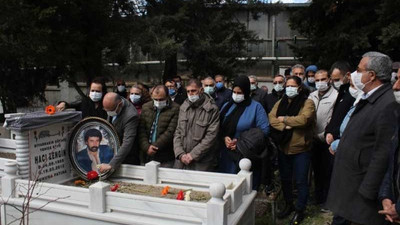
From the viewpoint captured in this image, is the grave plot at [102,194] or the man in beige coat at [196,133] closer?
the grave plot at [102,194]

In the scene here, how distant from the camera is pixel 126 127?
405 centimetres

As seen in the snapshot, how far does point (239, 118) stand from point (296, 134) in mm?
673

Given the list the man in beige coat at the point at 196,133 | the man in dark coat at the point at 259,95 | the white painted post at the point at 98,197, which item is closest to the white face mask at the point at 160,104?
the man in beige coat at the point at 196,133

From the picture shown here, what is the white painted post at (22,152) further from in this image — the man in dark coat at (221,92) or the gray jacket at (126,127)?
the man in dark coat at (221,92)

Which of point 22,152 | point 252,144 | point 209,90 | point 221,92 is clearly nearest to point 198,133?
point 252,144

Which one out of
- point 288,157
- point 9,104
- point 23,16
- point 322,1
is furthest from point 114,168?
point 322,1

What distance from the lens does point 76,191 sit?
3203 mm

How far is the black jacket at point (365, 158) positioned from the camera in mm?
2537

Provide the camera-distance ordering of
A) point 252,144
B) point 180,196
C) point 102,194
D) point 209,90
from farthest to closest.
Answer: point 209,90 < point 252,144 < point 180,196 < point 102,194

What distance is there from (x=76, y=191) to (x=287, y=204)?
2567 millimetres

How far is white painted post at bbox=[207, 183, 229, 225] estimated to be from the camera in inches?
104

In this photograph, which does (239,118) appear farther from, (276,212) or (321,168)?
(321,168)

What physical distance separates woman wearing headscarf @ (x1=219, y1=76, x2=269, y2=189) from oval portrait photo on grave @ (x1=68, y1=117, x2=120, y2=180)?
1.27 m

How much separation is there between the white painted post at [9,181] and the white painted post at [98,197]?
101cm
